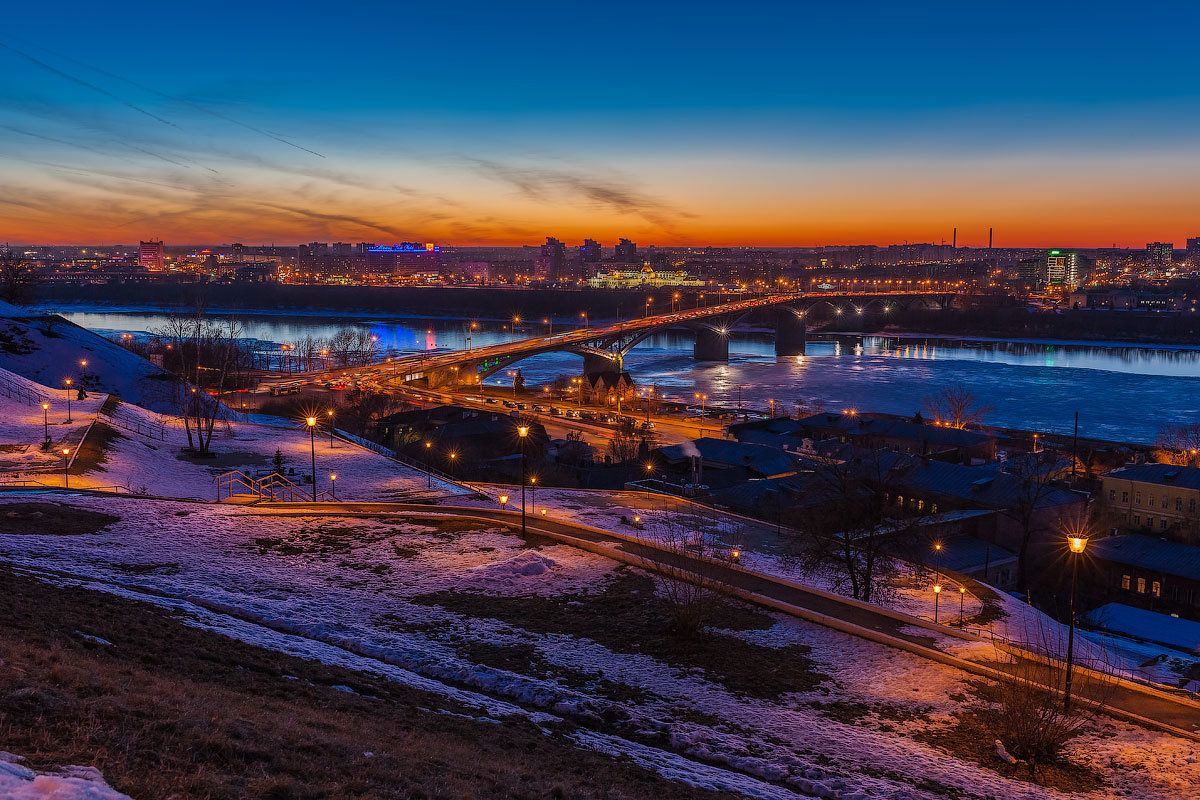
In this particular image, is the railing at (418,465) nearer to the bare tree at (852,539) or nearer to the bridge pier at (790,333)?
the bare tree at (852,539)

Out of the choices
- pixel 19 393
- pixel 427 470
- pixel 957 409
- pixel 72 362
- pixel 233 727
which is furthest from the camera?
pixel 957 409

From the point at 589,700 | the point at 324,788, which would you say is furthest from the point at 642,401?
the point at 324,788

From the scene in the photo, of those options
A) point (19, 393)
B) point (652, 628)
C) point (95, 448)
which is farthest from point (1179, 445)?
point (19, 393)

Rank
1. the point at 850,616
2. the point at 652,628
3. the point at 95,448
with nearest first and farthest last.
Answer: the point at 652,628
the point at 850,616
the point at 95,448

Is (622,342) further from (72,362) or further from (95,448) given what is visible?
(95,448)

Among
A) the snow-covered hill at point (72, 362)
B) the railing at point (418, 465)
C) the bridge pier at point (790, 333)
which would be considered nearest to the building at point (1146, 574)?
the railing at point (418, 465)

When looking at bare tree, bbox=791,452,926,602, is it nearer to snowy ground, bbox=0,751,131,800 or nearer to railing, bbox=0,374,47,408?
snowy ground, bbox=0,751,131,800
